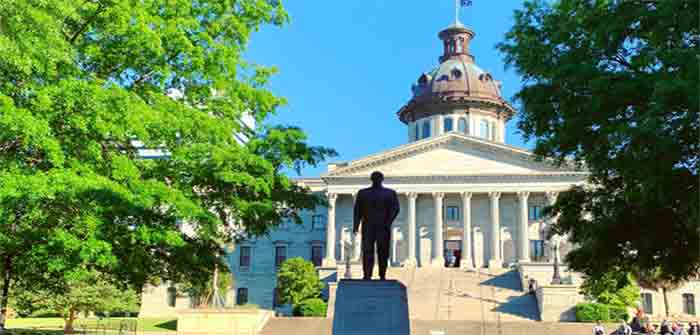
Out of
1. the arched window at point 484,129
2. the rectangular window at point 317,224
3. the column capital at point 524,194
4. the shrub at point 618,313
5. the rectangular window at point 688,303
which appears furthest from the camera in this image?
the arched window at point 484,129

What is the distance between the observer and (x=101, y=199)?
40.2 ft

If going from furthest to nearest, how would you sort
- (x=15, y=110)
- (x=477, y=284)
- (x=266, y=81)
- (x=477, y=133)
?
(x=477, y=133) → (x=477, y=284) → (x=266, y=81) → (x=15, y=110)

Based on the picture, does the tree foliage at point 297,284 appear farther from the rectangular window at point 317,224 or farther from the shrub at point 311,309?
the rectangular window at point 317,224

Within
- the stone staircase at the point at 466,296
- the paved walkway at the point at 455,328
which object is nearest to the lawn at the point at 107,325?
the paved walkway at the point at 455,328

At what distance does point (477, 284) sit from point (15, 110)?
4455 cm

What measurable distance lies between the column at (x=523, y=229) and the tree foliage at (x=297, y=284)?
1804 centimetres

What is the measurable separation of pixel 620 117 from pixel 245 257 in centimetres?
5985

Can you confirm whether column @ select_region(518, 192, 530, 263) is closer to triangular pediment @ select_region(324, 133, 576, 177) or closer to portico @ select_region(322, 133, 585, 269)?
portico @ select_region(322, 133, 585, 269)

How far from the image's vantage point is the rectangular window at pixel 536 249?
207ft

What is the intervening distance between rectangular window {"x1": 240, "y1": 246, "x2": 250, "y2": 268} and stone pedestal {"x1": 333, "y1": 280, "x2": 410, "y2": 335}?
60.2 m

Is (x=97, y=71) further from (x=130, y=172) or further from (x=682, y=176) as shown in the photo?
(x=682, y=176)

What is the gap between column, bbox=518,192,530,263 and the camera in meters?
61.7

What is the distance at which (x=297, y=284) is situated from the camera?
55.0 m

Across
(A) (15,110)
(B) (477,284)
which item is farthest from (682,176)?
(B) (477,284)
